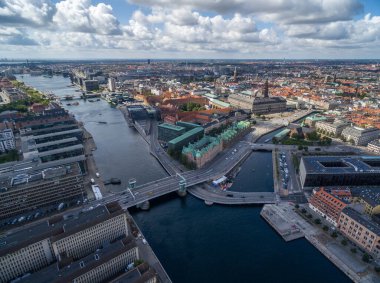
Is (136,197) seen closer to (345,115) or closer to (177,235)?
(177,235)

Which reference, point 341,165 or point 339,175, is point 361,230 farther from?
point 341,165

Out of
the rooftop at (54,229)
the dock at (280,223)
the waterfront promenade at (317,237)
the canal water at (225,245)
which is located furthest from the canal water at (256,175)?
the rooftop at (54,229)

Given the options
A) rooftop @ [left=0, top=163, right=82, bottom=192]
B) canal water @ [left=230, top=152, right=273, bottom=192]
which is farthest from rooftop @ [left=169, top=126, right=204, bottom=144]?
rooftop @ [left=0, top=163, right=82, bottom=192]

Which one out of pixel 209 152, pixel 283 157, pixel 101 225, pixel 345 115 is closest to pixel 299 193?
pixel 283 157

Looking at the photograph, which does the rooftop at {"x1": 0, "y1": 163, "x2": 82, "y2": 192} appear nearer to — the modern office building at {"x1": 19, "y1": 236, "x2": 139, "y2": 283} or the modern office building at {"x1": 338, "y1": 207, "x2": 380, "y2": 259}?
the modern office building at {"x1": 19, "y1": 236, "x2": 139, "y2": 283}

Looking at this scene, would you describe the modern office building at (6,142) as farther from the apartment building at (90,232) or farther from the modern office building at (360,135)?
the modern office building at (360,135)

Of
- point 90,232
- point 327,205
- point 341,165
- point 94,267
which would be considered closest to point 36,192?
point 90,232
